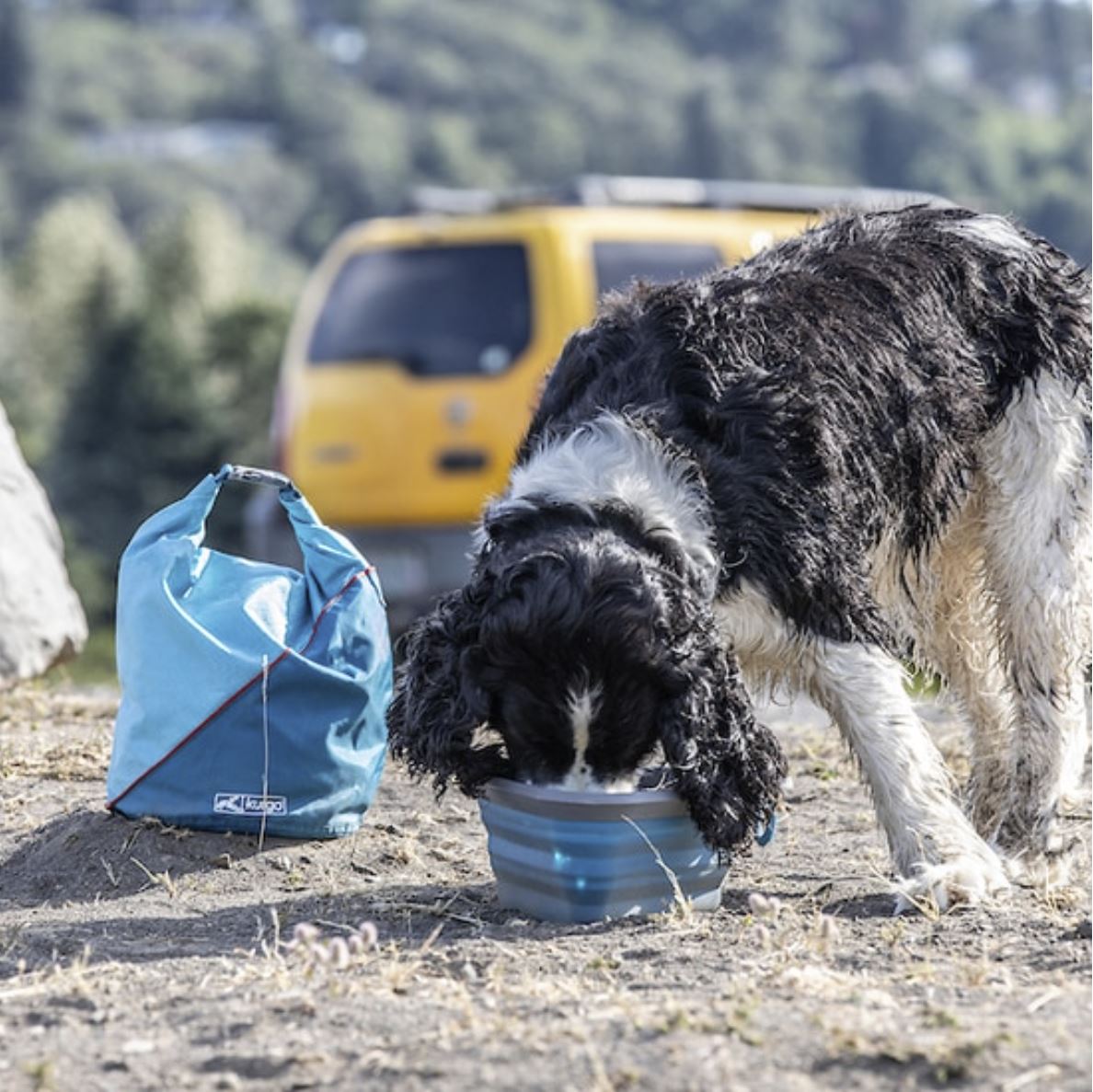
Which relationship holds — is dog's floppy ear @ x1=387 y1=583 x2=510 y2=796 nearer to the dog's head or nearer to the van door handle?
the dog's head

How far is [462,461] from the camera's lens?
453 inches

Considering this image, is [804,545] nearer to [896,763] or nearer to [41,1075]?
[896,763]

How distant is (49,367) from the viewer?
63.4m

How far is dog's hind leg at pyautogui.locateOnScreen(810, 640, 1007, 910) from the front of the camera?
438 cm

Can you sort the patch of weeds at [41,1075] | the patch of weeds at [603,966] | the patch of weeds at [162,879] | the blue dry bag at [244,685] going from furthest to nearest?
1. the blue dry bag at [244,685]
2. the patch of weeds at [162,879]
3. the patch of weeds at [603,966]
4. the patch of weeds at [41,1075]

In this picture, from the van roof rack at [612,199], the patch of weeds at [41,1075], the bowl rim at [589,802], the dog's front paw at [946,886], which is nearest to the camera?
the patch of weeds at [41,1075]

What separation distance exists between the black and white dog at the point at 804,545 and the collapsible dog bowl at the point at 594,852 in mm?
68

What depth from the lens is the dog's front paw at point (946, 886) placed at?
425cm

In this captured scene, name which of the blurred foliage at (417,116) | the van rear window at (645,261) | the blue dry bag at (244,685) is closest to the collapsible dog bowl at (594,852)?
the blue dry bag at (244,685)

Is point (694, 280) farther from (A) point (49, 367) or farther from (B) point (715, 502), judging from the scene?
(A) point (49, 367)

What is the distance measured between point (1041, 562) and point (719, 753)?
1.39 metres

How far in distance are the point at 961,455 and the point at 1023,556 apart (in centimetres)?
33

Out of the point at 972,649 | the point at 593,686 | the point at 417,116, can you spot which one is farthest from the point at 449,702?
the point at 417,116

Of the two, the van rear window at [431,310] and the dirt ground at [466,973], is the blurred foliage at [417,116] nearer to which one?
the van rear window at [431,310]
